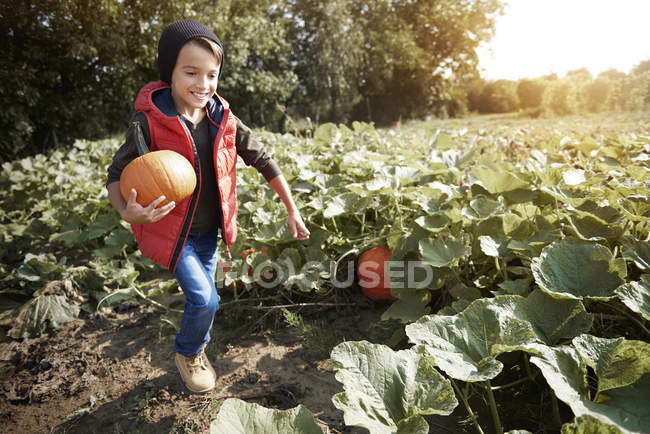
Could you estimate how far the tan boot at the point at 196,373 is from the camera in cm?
152

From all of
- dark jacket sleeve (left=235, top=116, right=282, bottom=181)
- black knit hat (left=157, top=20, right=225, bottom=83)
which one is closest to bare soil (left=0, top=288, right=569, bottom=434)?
dark jacket sleeve (left=235, top=116, right=282, bottom=181)

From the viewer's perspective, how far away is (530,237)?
1.45 m

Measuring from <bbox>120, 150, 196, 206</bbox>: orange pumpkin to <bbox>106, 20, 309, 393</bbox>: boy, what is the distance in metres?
0.05

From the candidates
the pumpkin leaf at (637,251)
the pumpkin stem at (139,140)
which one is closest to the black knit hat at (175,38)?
the pumpkin stem at (139,140)

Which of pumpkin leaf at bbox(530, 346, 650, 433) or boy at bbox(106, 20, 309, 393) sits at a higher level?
boy at bbox(106, 20, 309, 393)

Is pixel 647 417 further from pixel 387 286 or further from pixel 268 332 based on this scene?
pixel 268 332

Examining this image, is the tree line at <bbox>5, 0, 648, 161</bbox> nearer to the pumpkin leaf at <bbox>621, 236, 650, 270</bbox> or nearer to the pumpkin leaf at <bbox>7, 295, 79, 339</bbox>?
the pumpkin leaf at <bbox>7, 295, 79, 339</bbox>

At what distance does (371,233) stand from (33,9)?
12138 millimetres

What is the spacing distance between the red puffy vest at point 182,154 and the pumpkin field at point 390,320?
399 mm

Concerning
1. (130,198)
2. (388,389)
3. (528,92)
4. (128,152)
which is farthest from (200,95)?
(528,92)

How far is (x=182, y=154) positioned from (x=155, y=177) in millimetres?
215

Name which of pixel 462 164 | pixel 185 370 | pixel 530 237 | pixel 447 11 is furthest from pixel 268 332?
pixel 447 11

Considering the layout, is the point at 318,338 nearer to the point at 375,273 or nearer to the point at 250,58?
the point at 375,273

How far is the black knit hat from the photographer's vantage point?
4.31ft
